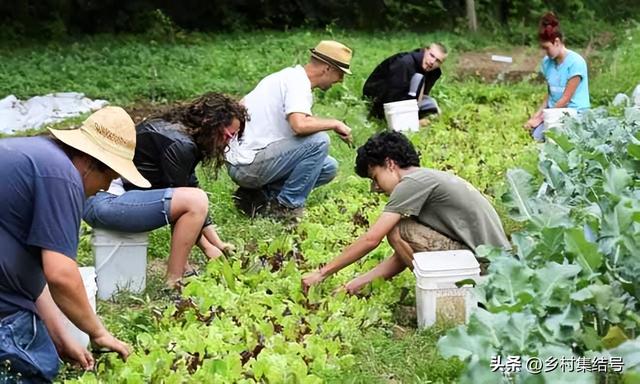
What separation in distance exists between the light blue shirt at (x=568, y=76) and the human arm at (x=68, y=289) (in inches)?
214

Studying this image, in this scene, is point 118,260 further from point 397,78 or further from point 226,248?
point 397,78

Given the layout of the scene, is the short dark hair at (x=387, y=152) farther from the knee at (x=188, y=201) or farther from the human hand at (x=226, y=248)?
the human hand at (x=226, y=248)

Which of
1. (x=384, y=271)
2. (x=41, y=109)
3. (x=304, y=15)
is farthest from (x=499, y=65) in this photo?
(x=384, y=271)

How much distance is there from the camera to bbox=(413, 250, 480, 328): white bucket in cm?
393

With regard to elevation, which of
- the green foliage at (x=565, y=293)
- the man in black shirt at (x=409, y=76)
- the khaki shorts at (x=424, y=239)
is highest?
the green foliage at (x=565, y=293)

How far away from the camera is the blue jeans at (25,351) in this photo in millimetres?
2883

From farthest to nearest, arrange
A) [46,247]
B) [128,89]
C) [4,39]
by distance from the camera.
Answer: [4,39] < [128,89] < [46,247]

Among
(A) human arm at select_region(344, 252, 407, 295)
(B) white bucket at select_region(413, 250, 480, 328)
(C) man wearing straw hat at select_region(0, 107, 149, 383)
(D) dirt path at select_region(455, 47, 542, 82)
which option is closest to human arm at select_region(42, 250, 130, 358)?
(C) man wearing straw hat at select_region(0, 107, 149, 383)

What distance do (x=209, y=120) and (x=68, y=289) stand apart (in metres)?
1.76

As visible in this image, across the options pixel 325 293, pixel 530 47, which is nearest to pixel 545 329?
pixel 325 293

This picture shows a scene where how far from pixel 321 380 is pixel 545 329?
1.13m

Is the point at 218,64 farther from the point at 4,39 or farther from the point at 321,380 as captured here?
the point at 321,380

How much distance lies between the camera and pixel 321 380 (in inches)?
132

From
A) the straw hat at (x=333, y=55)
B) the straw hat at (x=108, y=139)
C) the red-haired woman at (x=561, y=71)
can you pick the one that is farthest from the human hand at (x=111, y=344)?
the red-haired woman at (x=561, y=71)
